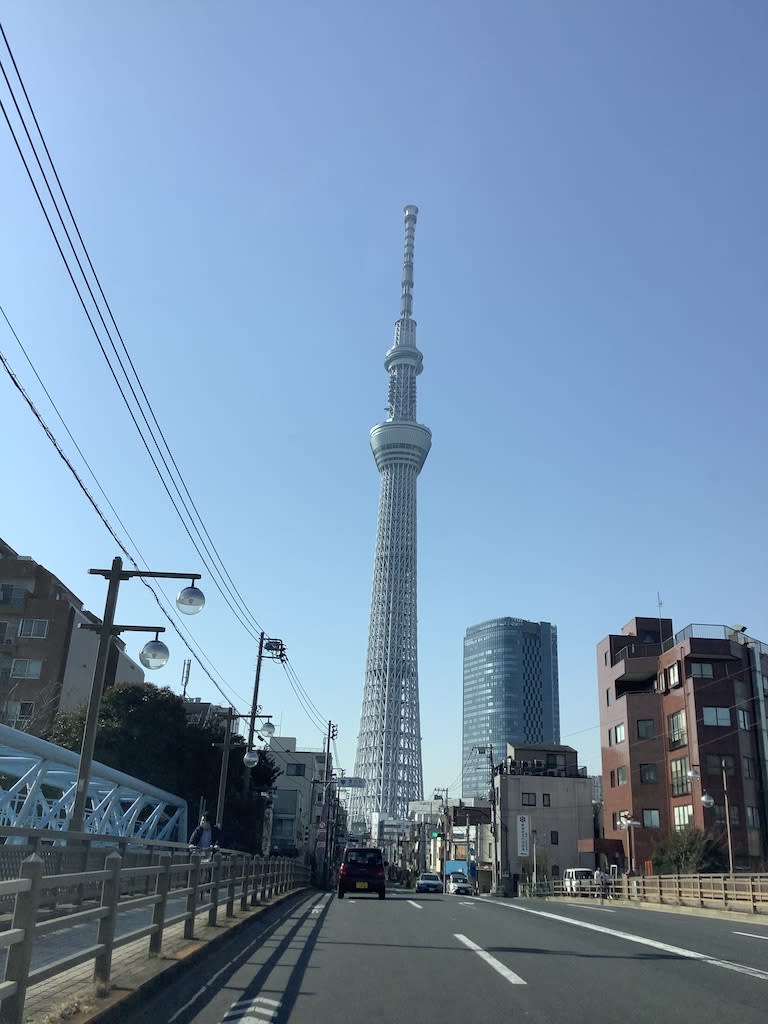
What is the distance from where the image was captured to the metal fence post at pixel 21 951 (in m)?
5.22

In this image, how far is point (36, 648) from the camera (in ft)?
156

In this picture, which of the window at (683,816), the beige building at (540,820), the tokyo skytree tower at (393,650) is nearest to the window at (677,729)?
the window at (683,816)

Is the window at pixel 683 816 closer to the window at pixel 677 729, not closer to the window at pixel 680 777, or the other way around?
the window at pixel 680 777

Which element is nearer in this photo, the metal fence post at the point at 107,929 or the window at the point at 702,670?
the metal fence post at the point at 107,929

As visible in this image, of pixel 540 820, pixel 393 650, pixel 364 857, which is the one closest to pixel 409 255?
pixel 393 650

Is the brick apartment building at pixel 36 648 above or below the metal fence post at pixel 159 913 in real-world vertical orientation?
above

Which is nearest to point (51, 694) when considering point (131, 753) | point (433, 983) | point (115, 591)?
point (131, 753)

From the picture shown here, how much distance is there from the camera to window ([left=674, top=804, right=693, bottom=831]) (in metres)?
49.5

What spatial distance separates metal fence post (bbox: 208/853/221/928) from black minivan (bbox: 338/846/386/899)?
15.5 meters

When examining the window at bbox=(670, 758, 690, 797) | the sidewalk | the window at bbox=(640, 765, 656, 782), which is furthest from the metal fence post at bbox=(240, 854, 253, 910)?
the window at bbox=(640, 765, 656, 782)

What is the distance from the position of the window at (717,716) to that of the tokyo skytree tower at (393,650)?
300 ft

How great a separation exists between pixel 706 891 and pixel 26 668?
118 feet

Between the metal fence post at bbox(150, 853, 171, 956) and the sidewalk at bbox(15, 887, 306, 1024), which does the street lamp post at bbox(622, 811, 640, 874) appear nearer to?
the sidewalk at bbox(15, 887, 306, 1024)

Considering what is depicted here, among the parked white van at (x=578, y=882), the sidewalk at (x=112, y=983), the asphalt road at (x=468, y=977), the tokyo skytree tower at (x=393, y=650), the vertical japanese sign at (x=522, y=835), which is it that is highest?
the tokyo skytree tower at (x=393, y=650)
